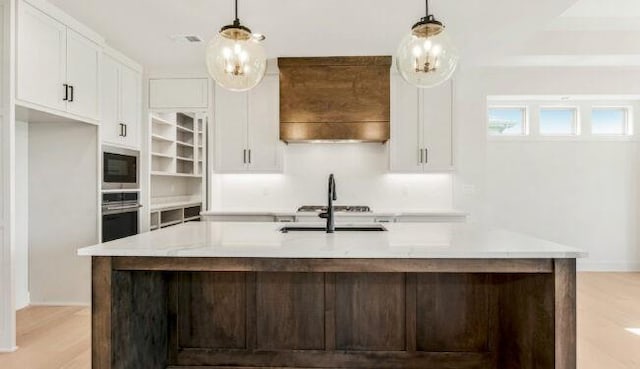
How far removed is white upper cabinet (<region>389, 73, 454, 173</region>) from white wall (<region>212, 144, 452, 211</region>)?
16.1 inches

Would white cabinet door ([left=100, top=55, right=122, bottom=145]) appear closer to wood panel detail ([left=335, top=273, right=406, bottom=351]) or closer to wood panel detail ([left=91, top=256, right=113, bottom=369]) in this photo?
wood panel detail ([left=91, top=256, right=113, bottom=369])

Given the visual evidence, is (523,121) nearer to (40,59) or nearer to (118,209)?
(118,209)

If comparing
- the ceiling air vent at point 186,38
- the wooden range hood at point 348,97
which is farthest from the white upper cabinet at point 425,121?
the ceiling air vent at point 186,38

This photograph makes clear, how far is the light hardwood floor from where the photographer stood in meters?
2.63

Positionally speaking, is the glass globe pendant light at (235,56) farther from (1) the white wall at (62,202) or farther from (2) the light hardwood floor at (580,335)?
(1) the white wall at (62,202)

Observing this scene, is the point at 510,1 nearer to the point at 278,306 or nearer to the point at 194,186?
the point at 278,306

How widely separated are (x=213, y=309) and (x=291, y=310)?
0.44 m

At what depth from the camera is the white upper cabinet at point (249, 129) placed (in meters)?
4.54

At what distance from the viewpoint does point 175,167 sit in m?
6.02

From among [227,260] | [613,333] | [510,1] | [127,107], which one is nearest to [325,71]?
[510,1]

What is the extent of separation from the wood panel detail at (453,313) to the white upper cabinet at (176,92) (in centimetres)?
358

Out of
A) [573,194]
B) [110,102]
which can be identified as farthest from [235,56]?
[573,194]

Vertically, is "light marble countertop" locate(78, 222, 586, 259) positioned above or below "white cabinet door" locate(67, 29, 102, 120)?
below

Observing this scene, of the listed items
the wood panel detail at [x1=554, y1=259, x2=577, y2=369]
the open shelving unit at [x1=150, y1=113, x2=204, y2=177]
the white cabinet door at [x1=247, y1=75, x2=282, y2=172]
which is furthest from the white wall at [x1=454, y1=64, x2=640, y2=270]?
the open shelving unit at [x1=150, y1=113, x2=204, y2=177]
